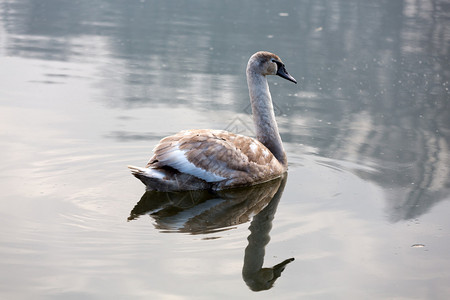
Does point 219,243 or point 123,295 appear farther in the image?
point 219,243

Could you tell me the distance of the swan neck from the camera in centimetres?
826

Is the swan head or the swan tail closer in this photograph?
the swan tail

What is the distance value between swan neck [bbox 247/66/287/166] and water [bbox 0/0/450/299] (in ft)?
1.27

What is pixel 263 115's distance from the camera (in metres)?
8.34

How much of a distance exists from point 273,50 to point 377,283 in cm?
948

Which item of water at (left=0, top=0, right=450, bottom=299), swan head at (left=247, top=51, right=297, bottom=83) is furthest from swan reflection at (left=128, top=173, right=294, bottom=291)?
swan head at (left=247, top=51, right=297, bottom=83)

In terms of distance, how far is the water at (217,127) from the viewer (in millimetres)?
5277

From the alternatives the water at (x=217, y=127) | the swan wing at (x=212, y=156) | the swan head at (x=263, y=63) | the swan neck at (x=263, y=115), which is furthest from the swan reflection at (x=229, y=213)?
the swan head at (x=263, y=63)

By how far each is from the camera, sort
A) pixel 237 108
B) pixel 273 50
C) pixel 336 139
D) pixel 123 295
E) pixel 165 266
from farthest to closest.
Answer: pixel 273 50, pixel 237 108, pixel 336 139, pixel 165 266, pixel 123 295

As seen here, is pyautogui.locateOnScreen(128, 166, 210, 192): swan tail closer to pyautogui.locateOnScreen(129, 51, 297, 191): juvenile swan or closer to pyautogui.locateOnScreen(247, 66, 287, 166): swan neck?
pyautogui.locateOnScreen(129, 51, 297, 191): juvenile swan

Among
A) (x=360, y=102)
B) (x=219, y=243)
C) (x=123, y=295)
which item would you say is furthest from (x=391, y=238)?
(x=360, y=102)

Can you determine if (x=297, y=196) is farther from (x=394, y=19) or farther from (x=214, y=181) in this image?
(x=394, y=19)

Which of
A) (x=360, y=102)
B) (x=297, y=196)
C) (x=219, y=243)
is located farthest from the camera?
(x=360, y=102)

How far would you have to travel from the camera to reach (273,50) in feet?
46.7
